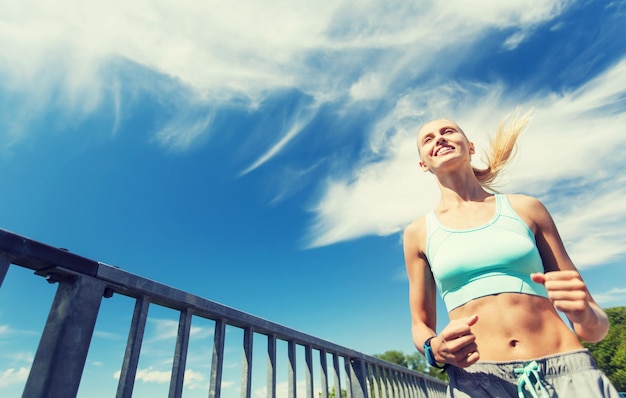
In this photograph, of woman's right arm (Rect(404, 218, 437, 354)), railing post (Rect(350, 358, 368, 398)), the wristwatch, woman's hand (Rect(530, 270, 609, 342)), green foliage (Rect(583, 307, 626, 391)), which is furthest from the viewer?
green foliage (Rect(583, 307, 626, 391))

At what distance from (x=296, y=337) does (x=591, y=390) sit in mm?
1865

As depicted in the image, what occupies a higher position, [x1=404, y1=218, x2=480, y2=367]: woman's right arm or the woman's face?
the woman's face

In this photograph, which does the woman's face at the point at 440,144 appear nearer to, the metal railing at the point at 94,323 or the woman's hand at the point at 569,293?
the woman's hand at the point at 569,293

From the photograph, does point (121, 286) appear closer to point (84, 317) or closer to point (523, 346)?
point (84, 317)

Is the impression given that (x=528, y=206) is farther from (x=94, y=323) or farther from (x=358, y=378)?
(x=358, y=378)

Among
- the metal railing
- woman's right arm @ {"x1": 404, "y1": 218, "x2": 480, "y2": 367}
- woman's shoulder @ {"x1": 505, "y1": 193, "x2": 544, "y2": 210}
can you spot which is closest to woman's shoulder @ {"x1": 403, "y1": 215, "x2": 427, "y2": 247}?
woman's right arm @ {"x1": 404, "y1": 218, "x2": 480, "y2": 367}

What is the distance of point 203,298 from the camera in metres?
1.90

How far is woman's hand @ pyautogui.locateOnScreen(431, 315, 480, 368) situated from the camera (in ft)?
3.77

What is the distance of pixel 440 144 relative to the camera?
5.93ft

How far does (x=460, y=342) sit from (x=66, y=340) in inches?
58.6

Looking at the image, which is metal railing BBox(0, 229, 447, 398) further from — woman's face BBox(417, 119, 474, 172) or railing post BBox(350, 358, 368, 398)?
woman's face BBox(417, 119, 474, 172)

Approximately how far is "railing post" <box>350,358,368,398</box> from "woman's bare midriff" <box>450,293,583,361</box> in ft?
7.81

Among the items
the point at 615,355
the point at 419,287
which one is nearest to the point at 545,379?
the point at 419,287

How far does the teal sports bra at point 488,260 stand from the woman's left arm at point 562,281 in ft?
0.28
